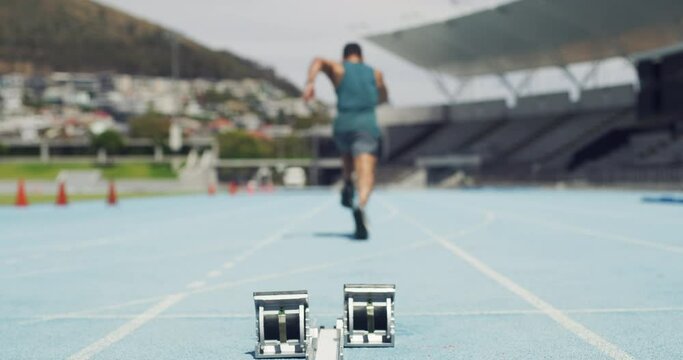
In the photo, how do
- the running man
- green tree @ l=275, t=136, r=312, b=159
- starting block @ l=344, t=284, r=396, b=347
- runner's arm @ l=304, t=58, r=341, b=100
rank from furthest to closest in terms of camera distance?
green tree @ l=275, t=136, r=312, b=159, the running man, runner's arm @ l=304, t=58, r=341, b=100, starting block @ l=344, t=284, r=396, b=347

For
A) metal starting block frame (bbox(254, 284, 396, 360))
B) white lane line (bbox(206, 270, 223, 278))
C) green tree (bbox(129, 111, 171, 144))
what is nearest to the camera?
metal starting block frame (bbox(254, 284, 396, 360))

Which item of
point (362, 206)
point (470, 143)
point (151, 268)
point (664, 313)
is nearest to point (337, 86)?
point (362, 206)

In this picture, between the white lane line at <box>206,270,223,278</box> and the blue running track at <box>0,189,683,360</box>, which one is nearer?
the blue running track at <box>0,189,683,360</box>

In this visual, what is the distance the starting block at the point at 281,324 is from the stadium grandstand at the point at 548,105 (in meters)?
36.2

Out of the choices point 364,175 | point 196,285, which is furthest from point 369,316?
point 364,175

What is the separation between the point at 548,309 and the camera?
557 centimetres

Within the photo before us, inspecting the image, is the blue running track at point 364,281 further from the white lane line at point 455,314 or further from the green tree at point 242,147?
the green tree at point 242,147

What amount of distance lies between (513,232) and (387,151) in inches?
2402

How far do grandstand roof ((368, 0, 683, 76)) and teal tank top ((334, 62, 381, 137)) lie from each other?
119 feet

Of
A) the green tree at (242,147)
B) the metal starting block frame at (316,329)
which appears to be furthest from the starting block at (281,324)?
the green tree at (242,147)

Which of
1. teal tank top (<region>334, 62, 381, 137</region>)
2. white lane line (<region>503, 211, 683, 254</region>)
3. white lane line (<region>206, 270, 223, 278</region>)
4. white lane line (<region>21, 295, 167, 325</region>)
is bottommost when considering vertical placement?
white lane line (<region>503, 211, 683, 254</region>)

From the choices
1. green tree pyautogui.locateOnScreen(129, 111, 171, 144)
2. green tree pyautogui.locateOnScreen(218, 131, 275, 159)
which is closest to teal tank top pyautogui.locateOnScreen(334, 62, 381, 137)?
green tree pyautogui.locateOnScreen(218, 131, 275, 159)

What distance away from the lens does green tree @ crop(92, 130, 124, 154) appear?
103m

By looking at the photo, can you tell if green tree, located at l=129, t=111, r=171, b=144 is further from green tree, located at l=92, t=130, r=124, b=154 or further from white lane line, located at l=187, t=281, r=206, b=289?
white lane line, located at l=187, t=281, r=206, b=289
